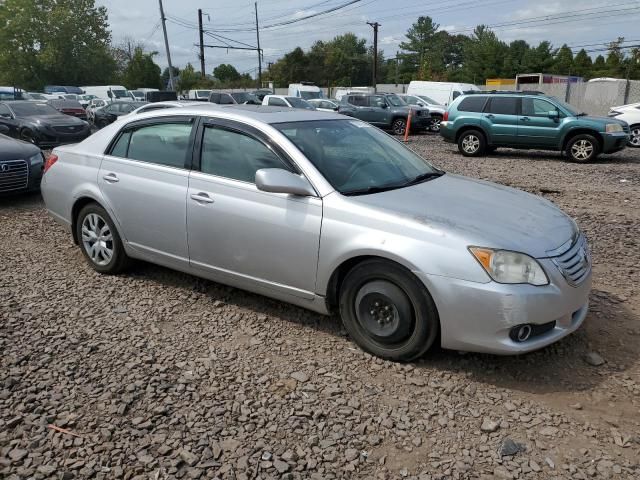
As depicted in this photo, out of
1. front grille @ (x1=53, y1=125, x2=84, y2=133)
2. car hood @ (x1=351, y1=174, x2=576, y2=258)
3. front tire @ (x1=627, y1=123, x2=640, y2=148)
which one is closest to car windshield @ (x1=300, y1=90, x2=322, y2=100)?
front grille @ (x1=53, y1=125, x2=84, y2=133)

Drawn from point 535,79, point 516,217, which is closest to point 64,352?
point 516,217

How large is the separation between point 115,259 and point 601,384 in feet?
13.1

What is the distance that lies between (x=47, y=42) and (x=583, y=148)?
6333cm

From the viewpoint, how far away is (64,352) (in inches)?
147

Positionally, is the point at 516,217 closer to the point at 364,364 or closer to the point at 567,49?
the point at 364,364

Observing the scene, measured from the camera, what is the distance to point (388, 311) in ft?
11.5

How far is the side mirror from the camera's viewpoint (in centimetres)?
366

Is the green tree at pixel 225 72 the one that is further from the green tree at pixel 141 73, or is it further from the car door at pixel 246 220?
the car door at pixel 246 220

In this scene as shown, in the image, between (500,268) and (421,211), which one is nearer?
(500,268)

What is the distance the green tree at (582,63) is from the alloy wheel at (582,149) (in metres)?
57.2

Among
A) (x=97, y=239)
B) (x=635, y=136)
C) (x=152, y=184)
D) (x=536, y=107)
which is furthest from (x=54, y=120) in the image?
(x=635, y=136)

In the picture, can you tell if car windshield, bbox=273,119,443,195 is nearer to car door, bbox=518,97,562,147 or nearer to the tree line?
car door, bbox=518,97,562,147

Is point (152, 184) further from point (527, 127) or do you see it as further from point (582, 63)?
point (582, 63)

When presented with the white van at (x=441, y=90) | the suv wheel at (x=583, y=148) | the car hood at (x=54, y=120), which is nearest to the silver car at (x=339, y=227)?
the suv wheel at (x=583, y=148)
